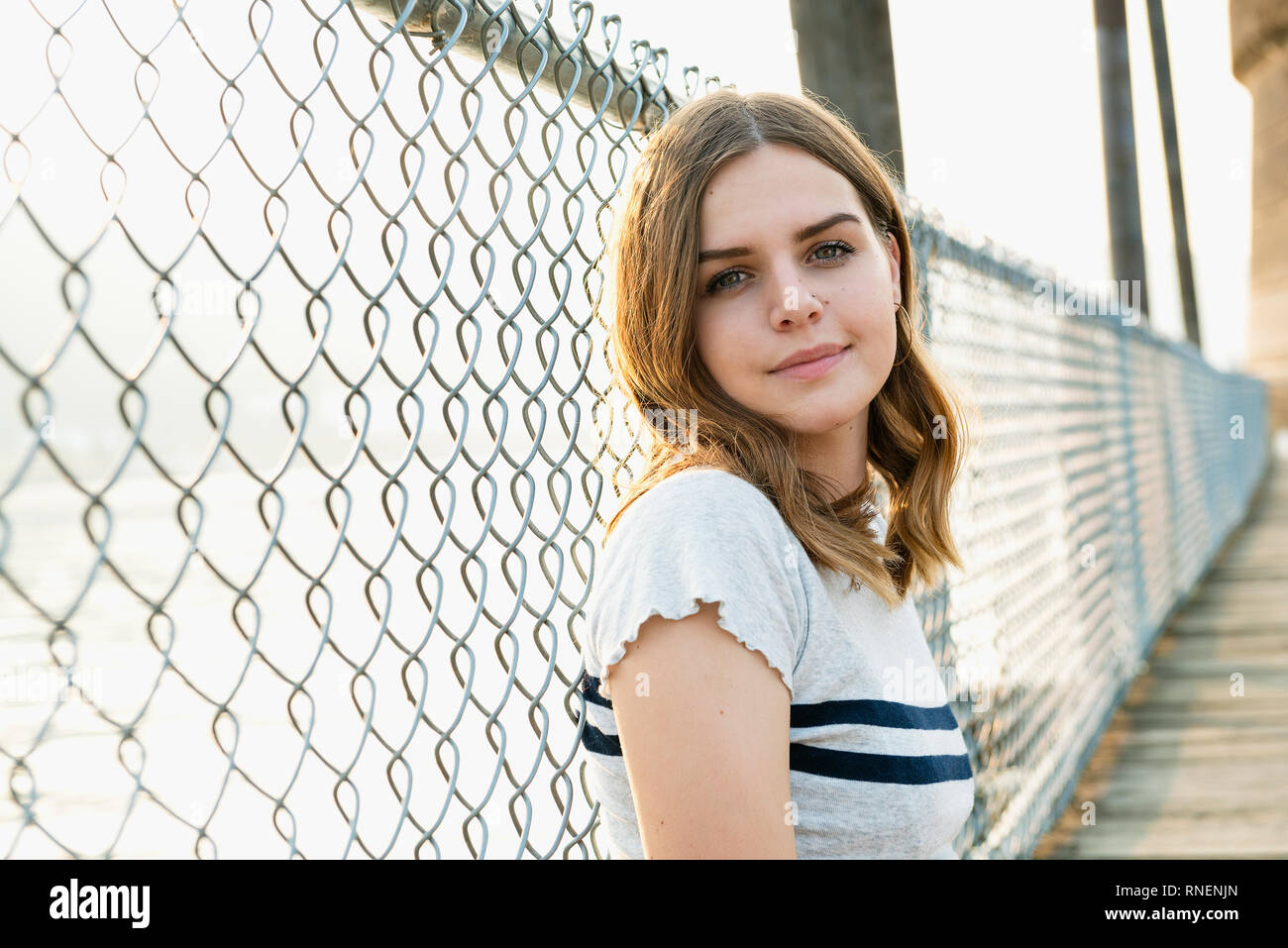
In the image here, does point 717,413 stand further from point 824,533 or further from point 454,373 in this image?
point 454,373

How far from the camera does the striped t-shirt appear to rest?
4.01ft

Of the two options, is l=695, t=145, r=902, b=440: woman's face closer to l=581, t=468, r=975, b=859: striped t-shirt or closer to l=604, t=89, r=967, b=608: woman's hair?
l=604, t=89, r=967, b=608: woman's hair

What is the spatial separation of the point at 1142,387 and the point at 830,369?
6.50 meters

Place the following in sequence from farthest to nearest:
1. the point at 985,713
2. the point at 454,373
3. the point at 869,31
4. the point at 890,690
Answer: the point at 985,713
the point at 869,31
the point at 454,373
the point at 890,690

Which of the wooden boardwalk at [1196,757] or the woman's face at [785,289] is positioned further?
the wooden boardwalk at [1196,757]

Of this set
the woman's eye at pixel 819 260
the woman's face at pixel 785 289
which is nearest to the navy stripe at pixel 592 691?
the woman's face at pixel 785 289

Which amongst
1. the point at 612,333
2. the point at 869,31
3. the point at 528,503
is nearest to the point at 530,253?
the point at 612,333

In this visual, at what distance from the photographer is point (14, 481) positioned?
2.89ft

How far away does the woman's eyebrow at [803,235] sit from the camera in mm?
1574

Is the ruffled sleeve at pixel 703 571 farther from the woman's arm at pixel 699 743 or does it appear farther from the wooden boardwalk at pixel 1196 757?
the wooden boardwalk at pixel 1196 757

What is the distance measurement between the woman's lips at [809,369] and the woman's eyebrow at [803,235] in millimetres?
176
